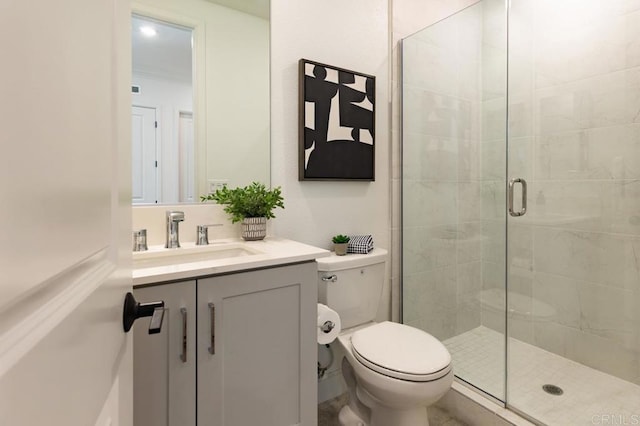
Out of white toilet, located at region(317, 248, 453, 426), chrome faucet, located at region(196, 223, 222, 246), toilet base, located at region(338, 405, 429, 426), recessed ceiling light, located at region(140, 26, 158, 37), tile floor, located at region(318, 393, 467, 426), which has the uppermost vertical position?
recessed ceiling light, located at region(140, 26, 158, 37)

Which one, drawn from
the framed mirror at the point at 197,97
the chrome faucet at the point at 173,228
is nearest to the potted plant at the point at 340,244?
the framed mirror at the point at 197,97

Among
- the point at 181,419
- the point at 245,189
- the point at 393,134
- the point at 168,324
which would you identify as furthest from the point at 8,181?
the point at 393,134

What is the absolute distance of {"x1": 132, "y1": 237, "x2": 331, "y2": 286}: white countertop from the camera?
948 mm

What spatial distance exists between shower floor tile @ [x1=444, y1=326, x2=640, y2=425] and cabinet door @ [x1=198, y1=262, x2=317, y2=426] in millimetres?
1061

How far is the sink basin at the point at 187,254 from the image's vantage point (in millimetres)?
1226

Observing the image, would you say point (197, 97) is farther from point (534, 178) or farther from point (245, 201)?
point (534, 178)

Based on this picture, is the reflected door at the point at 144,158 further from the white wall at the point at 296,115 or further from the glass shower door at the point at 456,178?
the glass shower door at the point at 456,178

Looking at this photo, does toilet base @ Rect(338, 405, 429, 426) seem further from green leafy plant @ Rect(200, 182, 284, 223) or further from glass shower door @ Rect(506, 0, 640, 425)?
green leafy plant @ Rect(200, 182, 284, 223)

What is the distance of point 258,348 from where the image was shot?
1.11 metres

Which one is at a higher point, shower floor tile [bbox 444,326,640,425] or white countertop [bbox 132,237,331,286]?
white countertop [bbox 132,237,331,286]

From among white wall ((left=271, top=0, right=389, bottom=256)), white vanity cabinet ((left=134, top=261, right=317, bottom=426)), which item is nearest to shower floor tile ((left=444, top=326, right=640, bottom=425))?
white wall ((left=271, top=0, right=389, bottom=256))

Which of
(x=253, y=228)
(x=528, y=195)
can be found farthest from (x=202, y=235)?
(x=528, y=195)

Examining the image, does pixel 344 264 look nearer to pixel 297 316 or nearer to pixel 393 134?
pixel 297 316

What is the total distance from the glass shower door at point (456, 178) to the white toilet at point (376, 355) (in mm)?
561
